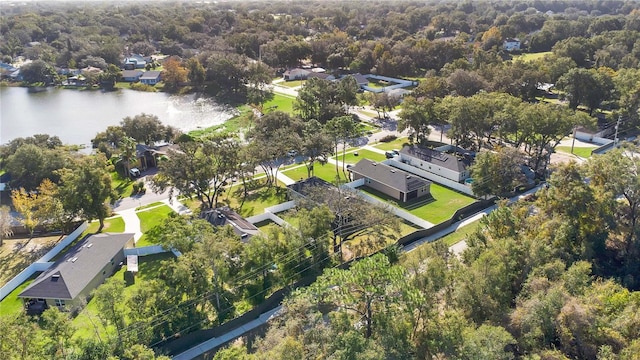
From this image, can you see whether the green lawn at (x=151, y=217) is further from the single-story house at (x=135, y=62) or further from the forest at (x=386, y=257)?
the single-story house at (x=135, y=62)

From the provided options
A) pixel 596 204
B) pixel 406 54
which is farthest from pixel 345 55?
pixel 596 204

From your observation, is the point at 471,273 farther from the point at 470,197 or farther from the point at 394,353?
the point at 470,197

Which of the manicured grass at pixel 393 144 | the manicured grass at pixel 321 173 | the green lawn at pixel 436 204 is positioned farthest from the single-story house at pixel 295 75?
the green lawn at pixel 436 204

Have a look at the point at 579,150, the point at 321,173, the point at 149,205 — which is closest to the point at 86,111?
the point at 149,205

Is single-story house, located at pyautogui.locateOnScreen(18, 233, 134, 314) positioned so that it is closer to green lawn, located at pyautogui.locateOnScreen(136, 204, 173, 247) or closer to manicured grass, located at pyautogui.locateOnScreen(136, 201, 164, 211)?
green lawn, located at pyautogui.locateOnScreen(136, 204, 173, 247)

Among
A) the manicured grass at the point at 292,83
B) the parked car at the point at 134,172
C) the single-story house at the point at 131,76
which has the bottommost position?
the manicured grass at the point at 292,83

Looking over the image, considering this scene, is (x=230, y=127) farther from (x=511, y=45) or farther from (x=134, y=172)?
(x=511, y=45)
